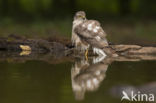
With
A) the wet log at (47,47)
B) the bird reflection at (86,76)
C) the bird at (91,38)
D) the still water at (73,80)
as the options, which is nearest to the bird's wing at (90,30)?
the bird at (91,38)

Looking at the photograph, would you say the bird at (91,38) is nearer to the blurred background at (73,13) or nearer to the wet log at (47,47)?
the wet log at (47,47)

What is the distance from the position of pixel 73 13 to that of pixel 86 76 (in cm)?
1572

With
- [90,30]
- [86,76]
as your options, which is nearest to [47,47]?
[90,30]

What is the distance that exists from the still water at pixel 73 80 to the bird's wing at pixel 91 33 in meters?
1.08

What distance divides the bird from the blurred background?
2852 millimetres

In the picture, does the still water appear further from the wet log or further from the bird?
the wet log

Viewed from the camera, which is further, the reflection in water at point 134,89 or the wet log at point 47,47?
the wet log at point 47,47

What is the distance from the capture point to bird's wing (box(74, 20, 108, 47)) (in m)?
13.3

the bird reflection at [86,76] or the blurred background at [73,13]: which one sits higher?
the blurred background at [73,13]

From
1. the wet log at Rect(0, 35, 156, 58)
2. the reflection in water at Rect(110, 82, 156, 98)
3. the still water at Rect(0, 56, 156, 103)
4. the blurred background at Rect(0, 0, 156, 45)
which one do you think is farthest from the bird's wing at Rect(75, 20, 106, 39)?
the reflection in water at Rect(110, 82, 156, 98)

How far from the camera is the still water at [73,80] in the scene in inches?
314

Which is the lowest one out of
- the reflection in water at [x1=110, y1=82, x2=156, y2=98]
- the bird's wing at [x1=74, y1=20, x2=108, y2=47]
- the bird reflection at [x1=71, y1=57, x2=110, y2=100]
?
the reflection in water at [x1=110, y1=82, x2=156, y2=98]

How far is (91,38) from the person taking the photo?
13359 mm

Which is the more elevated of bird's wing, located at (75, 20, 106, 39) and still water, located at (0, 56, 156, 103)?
bird's wing, located at (75, 20, 106, 39)
